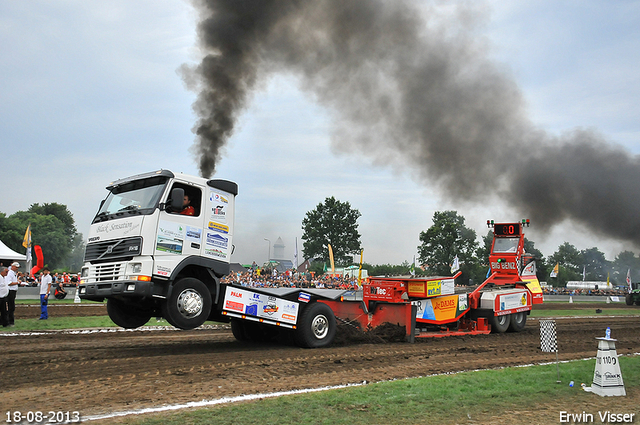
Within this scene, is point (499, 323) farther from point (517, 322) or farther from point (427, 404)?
point (427, 404)

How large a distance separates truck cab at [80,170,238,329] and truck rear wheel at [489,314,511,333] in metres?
8.95

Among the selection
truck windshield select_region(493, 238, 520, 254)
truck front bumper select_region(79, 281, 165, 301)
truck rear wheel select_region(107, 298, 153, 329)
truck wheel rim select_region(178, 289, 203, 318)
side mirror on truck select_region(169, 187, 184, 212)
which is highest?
side mirror on truck select_region(169, 187, 184, 212)

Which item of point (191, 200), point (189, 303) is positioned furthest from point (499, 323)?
point (191, 200)

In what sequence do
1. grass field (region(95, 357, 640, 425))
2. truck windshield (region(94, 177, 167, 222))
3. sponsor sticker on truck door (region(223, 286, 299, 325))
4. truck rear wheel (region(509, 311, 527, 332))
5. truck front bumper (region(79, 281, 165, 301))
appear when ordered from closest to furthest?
grass field (region(95, 357, 640, 425)) < truck front bumper (region(79, 281, 165, 301)) < truck windshield (region(94, 177, 167, 222)) < sponsor sticker on truck door (region(223, 286, 299, 325)) < truck rear wheel (region(509, 311, 527, 332))

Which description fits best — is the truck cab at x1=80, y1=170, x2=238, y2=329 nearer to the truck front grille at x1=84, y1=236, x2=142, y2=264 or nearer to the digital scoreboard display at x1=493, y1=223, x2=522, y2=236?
the truck front grille at x1=84, y1=236, x2=142, y2=264

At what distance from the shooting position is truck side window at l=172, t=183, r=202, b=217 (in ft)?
29.2

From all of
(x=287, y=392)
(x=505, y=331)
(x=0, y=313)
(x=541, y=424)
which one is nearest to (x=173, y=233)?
(x=287, y=392)

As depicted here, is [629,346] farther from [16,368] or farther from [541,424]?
[16,368]

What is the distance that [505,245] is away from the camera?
55.5 feet

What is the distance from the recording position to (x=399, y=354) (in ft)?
32.7

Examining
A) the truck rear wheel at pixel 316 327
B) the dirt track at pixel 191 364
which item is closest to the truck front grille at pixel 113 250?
the dirt track at pixel 191 364

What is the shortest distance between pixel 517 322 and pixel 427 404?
36.3 feet

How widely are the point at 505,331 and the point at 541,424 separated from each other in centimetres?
1062

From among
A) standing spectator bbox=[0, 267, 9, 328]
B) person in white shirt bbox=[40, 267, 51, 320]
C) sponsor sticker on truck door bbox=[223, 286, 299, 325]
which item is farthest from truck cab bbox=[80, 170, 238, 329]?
person in white shirt bbox=[40, 267, 51, 320]
